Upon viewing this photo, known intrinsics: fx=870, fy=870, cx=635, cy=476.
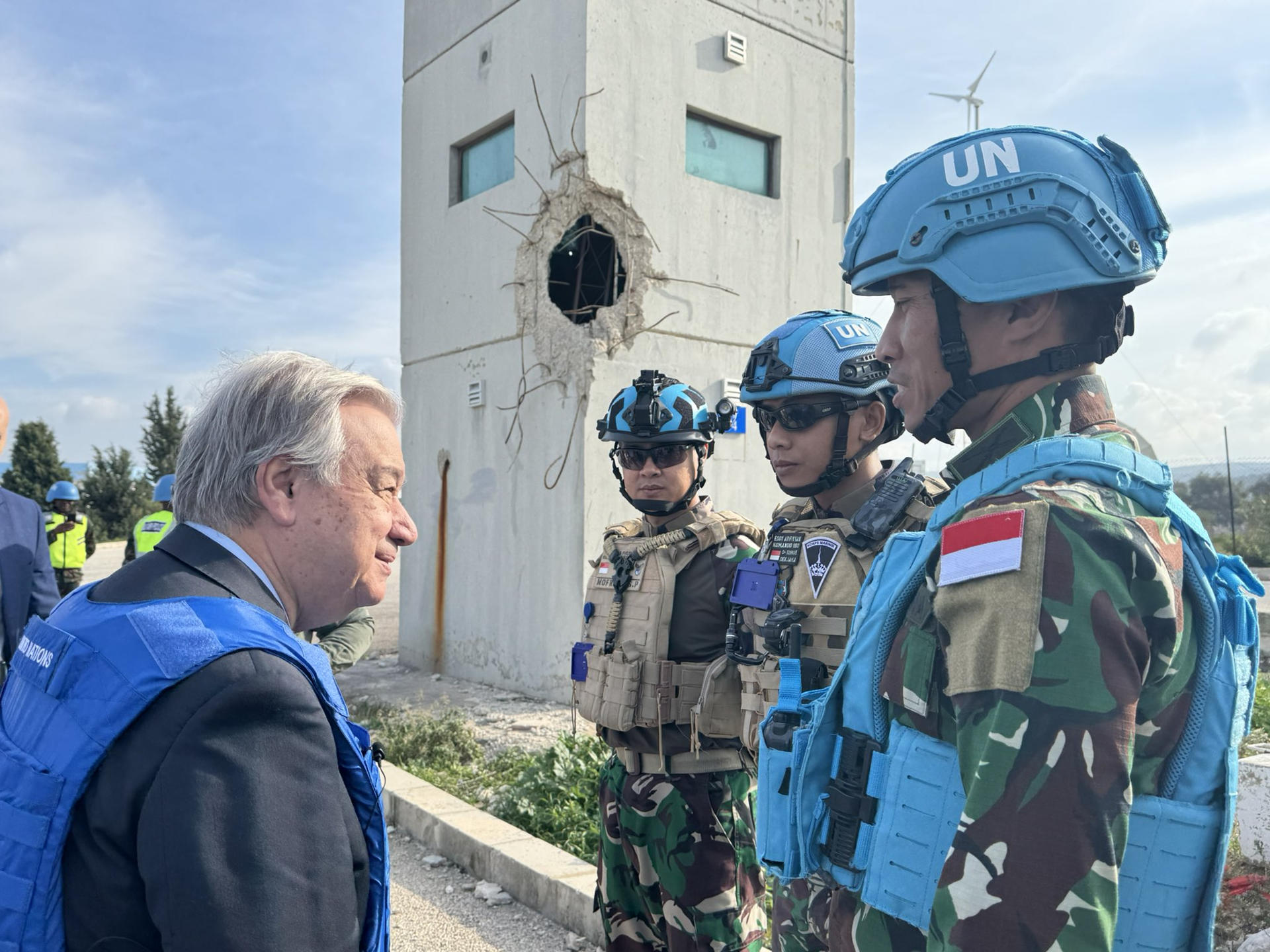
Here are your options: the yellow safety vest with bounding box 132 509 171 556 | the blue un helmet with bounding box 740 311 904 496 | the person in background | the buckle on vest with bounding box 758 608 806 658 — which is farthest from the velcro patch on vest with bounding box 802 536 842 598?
the yellow safety vest with bounding box 132 509 171 556

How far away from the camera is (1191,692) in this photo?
1193 mm

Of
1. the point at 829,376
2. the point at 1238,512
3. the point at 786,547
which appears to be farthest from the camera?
the point at 1238,512

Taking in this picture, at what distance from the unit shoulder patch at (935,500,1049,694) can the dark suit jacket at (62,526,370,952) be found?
834 millimetres

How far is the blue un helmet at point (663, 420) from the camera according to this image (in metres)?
3.40

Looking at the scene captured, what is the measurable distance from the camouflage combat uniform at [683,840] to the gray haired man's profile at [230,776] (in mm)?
1821

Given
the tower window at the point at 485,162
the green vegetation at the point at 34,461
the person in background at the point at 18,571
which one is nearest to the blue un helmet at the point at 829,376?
the person in background at the point at 18,571

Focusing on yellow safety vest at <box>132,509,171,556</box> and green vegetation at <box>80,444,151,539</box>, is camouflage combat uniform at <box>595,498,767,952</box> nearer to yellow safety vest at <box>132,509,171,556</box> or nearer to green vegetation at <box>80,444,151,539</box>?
yellow safety vest at <box>132,509,171,556</box>

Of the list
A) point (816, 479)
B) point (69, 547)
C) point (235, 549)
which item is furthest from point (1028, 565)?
point (69, 547)

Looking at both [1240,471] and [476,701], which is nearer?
[476,701]

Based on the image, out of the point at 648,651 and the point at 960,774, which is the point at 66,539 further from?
the point at 960,774

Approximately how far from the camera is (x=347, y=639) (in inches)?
180

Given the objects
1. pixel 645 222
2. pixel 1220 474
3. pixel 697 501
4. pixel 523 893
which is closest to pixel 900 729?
pixel 697 501

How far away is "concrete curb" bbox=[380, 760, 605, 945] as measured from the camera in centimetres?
368

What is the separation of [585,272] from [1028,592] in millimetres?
7818
